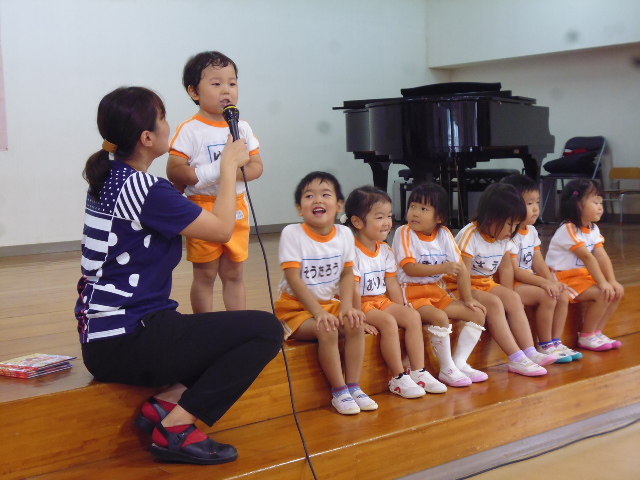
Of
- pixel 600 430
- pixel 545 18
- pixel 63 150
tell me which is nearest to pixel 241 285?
pixel 600 430

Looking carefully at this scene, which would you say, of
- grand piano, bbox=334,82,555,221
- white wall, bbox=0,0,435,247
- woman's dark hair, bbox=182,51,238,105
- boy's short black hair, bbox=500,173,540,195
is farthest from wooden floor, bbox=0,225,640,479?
white wall, bbox=0,0,435,247

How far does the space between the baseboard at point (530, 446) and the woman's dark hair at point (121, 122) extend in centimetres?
131

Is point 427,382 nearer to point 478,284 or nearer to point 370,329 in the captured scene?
point 370,329

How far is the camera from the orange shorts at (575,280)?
11.6 feet

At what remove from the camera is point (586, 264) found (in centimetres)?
353

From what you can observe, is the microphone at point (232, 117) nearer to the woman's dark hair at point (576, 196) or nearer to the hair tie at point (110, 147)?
the hair tie at point (110, 147)

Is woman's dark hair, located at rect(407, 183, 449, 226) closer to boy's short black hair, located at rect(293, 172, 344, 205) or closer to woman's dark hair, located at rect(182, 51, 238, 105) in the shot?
boy's short black hair, located at rect(293, 172, 344, 205)

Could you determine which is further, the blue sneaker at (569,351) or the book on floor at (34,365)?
the blue sneaker at (569,351)

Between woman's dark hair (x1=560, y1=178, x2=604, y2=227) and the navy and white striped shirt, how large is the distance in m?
2.09

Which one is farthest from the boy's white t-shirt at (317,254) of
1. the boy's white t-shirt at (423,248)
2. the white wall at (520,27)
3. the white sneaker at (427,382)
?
the white wall at (520,27)

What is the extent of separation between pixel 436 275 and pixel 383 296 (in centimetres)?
28

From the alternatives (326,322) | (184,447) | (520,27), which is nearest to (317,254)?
(326,322)

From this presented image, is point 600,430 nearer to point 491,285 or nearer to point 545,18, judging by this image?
point 491,285

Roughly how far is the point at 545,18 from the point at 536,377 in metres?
6.01
